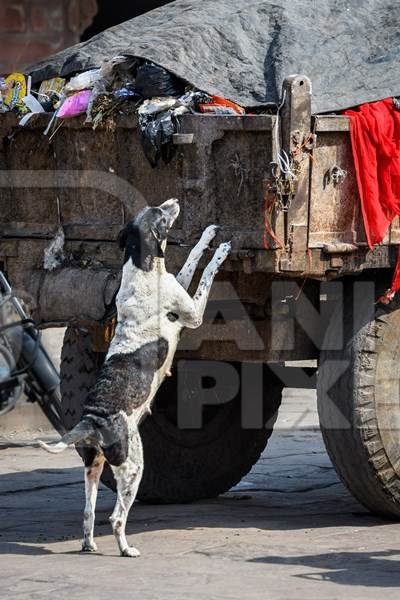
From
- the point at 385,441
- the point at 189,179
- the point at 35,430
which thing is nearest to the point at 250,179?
the point at 189,179

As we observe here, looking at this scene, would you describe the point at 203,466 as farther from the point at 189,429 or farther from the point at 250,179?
the point at 250,179

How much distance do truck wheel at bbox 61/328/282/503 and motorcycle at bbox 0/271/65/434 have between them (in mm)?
2463

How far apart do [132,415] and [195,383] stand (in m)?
1.37

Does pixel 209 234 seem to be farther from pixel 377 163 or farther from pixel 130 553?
pixel 130 553

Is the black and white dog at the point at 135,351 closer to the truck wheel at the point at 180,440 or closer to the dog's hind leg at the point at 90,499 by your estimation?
the dog's hind leg at the point at 90,499

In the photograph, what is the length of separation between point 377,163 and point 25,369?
4.42 meters

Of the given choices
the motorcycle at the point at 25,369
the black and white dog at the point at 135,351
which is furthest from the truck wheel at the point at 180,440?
the motorcycle at the point at 25,369

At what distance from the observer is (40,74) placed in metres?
7.83

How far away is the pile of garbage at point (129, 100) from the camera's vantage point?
6738mm

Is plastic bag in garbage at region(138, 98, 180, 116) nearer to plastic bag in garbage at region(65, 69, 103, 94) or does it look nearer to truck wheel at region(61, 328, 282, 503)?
plastic bag in garbage at region(65, 69, 103, 94)

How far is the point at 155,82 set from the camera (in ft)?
22.4

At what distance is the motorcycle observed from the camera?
10445mm

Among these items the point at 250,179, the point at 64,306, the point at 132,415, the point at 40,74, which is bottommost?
the point at 132,415

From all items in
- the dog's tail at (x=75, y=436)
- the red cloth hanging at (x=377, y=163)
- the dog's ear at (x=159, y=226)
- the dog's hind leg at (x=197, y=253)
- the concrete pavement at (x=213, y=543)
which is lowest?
the concrete pavement at (x=213, y=543)
